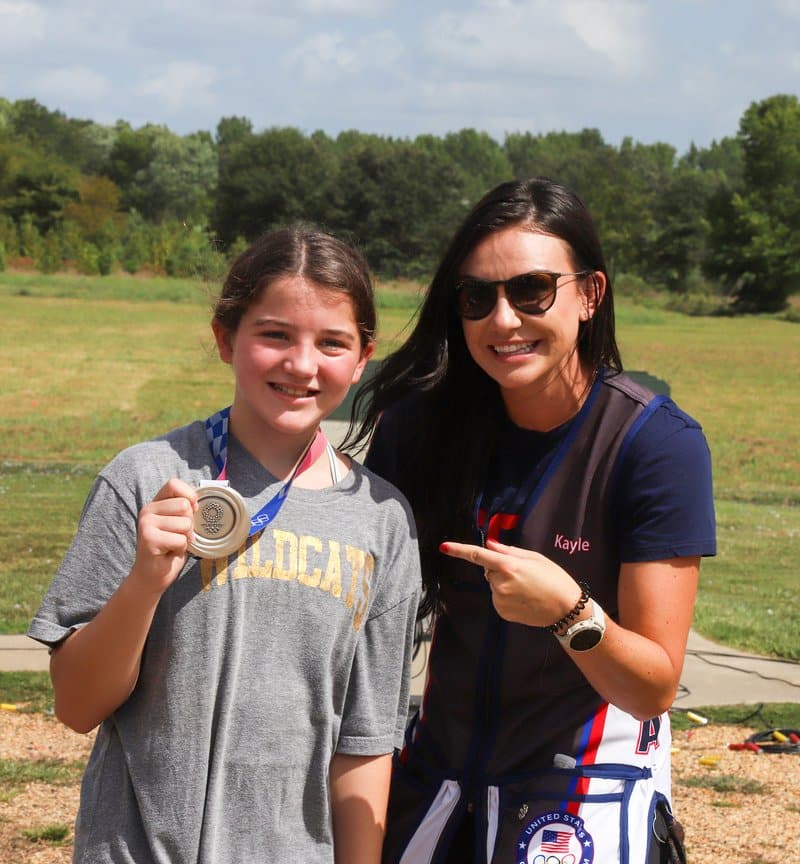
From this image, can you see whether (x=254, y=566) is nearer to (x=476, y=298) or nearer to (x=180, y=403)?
(x=476, y=298)

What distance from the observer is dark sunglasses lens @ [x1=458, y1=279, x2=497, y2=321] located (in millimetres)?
2600

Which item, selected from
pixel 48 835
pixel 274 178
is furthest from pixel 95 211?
pixel 48 835

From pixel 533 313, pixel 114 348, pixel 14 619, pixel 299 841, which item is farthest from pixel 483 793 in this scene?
pixel 114 348

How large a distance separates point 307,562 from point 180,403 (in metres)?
20.5

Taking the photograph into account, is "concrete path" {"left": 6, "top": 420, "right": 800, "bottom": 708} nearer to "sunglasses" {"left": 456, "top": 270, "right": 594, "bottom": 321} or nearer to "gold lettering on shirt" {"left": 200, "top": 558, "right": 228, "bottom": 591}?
"sunglasses" {"left": 456, "top": 270, "right": 594, "bottom": 321}

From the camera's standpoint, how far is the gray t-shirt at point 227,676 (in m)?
2.11

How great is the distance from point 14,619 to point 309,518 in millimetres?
5322

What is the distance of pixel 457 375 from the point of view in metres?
2.85

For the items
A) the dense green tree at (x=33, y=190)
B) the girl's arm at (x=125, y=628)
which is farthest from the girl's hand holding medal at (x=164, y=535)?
the dense green tree at (x=33, y=190)

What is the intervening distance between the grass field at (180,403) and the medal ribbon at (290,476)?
0.37 meters

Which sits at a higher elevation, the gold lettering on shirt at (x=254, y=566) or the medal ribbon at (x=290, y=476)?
the medal ribbon at (x=290, y=476)

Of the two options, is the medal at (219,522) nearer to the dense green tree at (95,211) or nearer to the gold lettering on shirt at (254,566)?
the gold lettering on shirt at (254,566)

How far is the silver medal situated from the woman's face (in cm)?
75

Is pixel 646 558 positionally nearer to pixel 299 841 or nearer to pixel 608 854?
pixel 608 854
